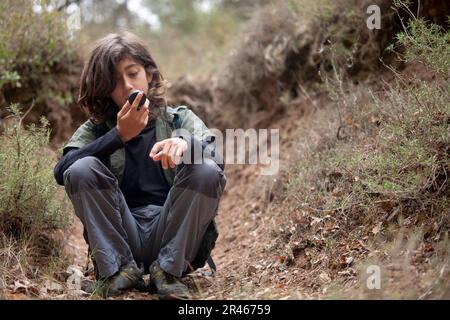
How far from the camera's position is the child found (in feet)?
9.45

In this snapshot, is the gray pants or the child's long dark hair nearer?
the gray pants

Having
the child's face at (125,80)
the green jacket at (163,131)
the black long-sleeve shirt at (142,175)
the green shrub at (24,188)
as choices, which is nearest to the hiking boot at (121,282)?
the black long-sleeve shirt at (142,175)

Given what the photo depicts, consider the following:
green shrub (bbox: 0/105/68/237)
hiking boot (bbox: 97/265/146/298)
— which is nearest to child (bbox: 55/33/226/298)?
hiking boot (bbox: 97/265/146/298)

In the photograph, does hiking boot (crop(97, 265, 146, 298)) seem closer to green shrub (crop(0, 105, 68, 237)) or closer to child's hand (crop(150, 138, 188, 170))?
child's hand (crop(150, 138, 188, 170))

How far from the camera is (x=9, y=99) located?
5160 mm

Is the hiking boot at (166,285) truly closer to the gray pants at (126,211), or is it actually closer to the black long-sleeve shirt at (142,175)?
the gray pants at (126,211)

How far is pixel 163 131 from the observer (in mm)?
3299

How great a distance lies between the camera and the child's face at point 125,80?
11.0 ft

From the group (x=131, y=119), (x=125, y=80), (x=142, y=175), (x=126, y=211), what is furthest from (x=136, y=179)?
(x=125, y=80)

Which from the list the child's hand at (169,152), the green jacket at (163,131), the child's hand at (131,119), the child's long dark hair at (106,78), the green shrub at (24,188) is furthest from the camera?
the green shrub at (24,188)

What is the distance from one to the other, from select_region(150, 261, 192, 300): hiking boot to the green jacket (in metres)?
0.56

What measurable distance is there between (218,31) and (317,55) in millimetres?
4498
